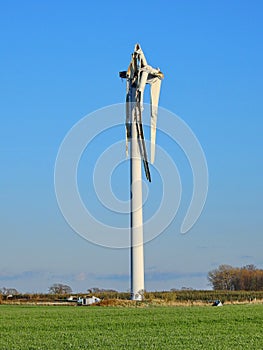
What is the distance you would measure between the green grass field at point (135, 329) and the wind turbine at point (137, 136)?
8322mm

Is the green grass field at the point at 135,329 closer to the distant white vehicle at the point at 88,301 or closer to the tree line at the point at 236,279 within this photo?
the distant white vehicle at the point at 88,301

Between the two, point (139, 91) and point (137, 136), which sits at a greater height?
point (139, 91)

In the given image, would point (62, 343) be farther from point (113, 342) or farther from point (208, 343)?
point (208, 343)

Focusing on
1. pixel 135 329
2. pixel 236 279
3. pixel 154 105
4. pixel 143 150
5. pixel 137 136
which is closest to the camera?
pixel 135 329

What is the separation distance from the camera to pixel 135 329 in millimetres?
28094

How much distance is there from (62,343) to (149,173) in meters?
24.0

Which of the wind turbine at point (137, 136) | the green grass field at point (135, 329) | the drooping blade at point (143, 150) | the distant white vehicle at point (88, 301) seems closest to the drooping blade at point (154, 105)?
the wind turbine at point (137, 136)

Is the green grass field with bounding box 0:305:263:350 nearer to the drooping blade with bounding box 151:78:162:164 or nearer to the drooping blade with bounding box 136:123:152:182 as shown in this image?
the drooping blade with bounding box 136:123:152:182

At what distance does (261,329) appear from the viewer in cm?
2789

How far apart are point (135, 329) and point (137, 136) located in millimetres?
20325

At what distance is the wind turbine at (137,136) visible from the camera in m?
44.7

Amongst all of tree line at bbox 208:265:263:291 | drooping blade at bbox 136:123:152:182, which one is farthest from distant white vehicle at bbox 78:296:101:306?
tree line at bbox 208:265:263:291

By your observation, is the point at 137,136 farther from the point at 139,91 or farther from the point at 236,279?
the point at 236,279

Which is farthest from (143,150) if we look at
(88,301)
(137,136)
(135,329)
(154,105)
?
(135,329)
